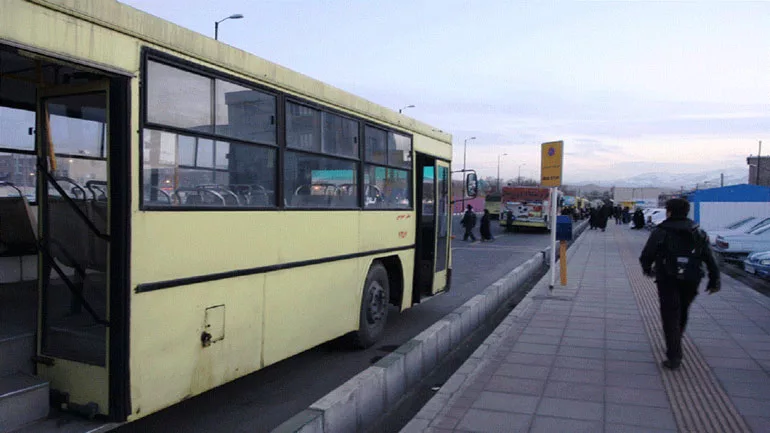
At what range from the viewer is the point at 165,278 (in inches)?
154

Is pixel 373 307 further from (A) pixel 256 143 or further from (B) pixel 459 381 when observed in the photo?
(A) pixel 256 143

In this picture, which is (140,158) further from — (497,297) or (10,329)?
(497,297)

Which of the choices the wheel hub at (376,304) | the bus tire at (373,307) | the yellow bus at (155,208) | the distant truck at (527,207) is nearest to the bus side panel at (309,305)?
the yellow bus at (155,208)

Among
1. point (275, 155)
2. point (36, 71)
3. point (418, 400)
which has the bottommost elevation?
point (418, 400)

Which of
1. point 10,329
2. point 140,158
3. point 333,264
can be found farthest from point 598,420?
point 10,329

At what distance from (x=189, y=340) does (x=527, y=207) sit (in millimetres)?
34437

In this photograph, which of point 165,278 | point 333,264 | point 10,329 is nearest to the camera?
point 165,278

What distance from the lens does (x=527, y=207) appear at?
3703cm

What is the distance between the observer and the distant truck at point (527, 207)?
3666cm

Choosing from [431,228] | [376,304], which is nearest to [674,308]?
[376,304]

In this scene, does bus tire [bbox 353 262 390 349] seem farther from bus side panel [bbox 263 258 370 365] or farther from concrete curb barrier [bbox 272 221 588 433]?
concrete curb barrier [bbox 272 221 588 433]

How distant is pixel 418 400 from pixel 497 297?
17.8ft

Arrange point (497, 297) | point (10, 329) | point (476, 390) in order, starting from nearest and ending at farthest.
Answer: point (10, 329) → point (476, 390) → point (497, 297)

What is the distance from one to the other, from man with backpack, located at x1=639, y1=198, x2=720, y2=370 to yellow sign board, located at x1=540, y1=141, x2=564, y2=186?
20.4 ft
